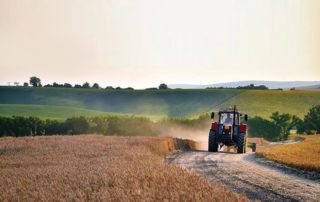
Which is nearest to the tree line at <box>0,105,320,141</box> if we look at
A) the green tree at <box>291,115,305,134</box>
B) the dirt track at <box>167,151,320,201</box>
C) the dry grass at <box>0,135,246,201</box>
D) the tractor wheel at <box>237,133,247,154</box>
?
the green tree at <box>291,115,305,134</box>

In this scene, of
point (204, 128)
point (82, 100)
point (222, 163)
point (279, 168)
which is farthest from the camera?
point (82, 100)

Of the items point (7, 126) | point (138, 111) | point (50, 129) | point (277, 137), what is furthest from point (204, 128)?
point (138, 111)

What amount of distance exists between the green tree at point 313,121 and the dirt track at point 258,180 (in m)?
67.0

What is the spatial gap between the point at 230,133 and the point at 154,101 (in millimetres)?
95951

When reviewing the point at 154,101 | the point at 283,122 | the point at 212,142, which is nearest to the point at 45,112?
the point at 154,101

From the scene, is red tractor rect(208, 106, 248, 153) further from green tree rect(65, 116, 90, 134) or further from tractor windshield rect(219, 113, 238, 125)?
green tree rect(65, 116, 90, 134)

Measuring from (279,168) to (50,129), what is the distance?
4988 centimetres

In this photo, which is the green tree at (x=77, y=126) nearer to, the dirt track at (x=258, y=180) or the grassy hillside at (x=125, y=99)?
the dirt track at (x=258, y=180)

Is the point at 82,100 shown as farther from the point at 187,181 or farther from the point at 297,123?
the point at 187,181

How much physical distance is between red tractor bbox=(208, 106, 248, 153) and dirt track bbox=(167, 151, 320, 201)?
27.2 feet

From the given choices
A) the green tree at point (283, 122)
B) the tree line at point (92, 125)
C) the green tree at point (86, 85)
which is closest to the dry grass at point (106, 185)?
the tree line at point (92, 125)

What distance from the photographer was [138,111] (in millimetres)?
120312

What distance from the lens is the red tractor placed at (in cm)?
3281

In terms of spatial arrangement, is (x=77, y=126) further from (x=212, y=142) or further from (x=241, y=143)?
(x=241, y=143)
